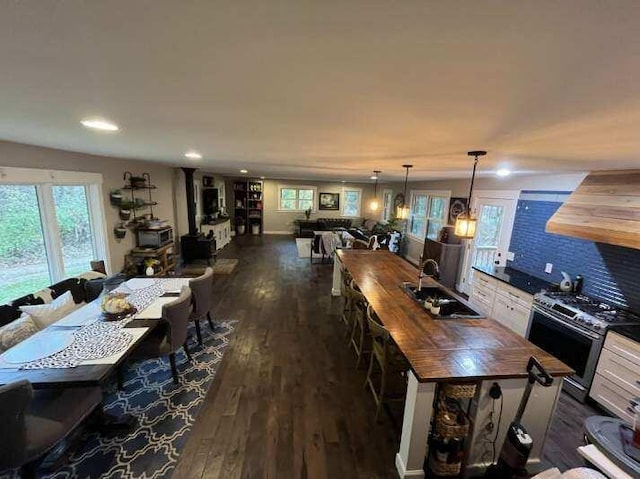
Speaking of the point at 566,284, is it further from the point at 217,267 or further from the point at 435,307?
the point at 217,267

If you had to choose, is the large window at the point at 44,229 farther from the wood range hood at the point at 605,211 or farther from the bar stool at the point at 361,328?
the wood range hood at the point at 605,211

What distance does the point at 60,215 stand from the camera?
3.54 m

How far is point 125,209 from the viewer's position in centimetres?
457

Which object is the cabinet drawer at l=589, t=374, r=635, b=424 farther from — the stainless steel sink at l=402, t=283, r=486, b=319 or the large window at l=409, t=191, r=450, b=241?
the large window at l=409, t=191, r=450, b=241

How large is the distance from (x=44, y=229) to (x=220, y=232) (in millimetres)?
5212

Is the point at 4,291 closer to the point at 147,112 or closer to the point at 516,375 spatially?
the point at 147,112

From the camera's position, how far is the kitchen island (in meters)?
1.84

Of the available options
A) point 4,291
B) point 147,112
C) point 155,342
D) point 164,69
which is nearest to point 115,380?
point 155,342

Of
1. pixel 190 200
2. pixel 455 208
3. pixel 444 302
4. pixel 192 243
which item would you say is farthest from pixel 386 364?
pixel 190 200

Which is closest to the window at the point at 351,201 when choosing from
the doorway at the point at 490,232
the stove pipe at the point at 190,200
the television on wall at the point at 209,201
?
the television on wall at the point at 209,201

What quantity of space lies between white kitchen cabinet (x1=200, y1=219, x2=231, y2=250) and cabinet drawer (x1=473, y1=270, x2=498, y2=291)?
6.49 m

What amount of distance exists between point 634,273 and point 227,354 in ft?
15.0

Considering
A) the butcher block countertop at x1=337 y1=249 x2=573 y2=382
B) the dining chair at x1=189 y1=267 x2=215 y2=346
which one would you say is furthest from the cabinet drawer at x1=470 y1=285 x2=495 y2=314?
the dining chair at x1=189 y1=267 x2=215 y2=346

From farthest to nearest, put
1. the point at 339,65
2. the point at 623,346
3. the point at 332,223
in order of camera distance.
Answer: the point at 332,223, the point at 623,346, the point at 339,65
